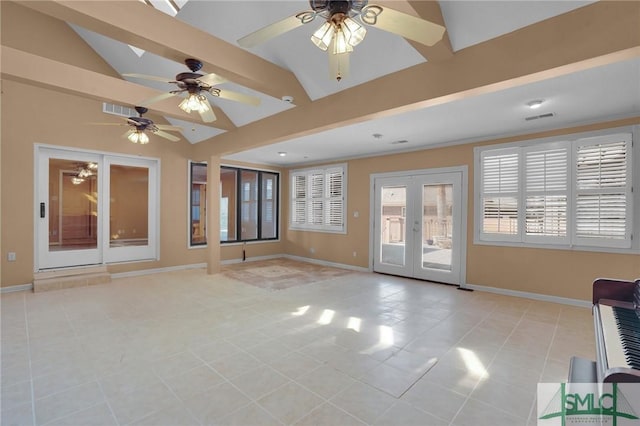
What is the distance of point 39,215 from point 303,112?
481 centimetres

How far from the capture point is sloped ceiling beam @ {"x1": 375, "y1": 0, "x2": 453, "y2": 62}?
→ 2.07 metres

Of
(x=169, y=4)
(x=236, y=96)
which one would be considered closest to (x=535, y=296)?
(x=236, y=96)

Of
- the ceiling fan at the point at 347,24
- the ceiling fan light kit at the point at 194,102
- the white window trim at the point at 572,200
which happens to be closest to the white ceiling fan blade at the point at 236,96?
the ceiling fan light kit at the point at 194,102

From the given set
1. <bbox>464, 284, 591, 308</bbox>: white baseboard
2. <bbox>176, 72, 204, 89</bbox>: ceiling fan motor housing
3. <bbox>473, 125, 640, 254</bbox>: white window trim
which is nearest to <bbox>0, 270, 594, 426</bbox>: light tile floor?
<bbox>464, 284, 591, 308</bbox>: white baseboard

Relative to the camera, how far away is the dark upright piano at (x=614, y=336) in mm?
1130

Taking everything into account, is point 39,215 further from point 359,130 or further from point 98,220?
point 359,130

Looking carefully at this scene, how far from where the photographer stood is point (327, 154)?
6.75 m

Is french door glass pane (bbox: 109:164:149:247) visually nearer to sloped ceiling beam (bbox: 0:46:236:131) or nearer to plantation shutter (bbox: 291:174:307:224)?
sloped ceiling beam (bbox: 0:46:236:131)

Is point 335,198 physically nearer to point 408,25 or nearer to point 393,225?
point 393,225

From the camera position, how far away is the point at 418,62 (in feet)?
9.24

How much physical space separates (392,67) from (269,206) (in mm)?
6032

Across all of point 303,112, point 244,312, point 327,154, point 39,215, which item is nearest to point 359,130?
point 303,112

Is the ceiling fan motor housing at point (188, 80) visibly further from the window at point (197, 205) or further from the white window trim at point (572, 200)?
the white window trim at point (572, 200)

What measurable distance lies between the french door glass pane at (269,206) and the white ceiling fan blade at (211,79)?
5367mm
